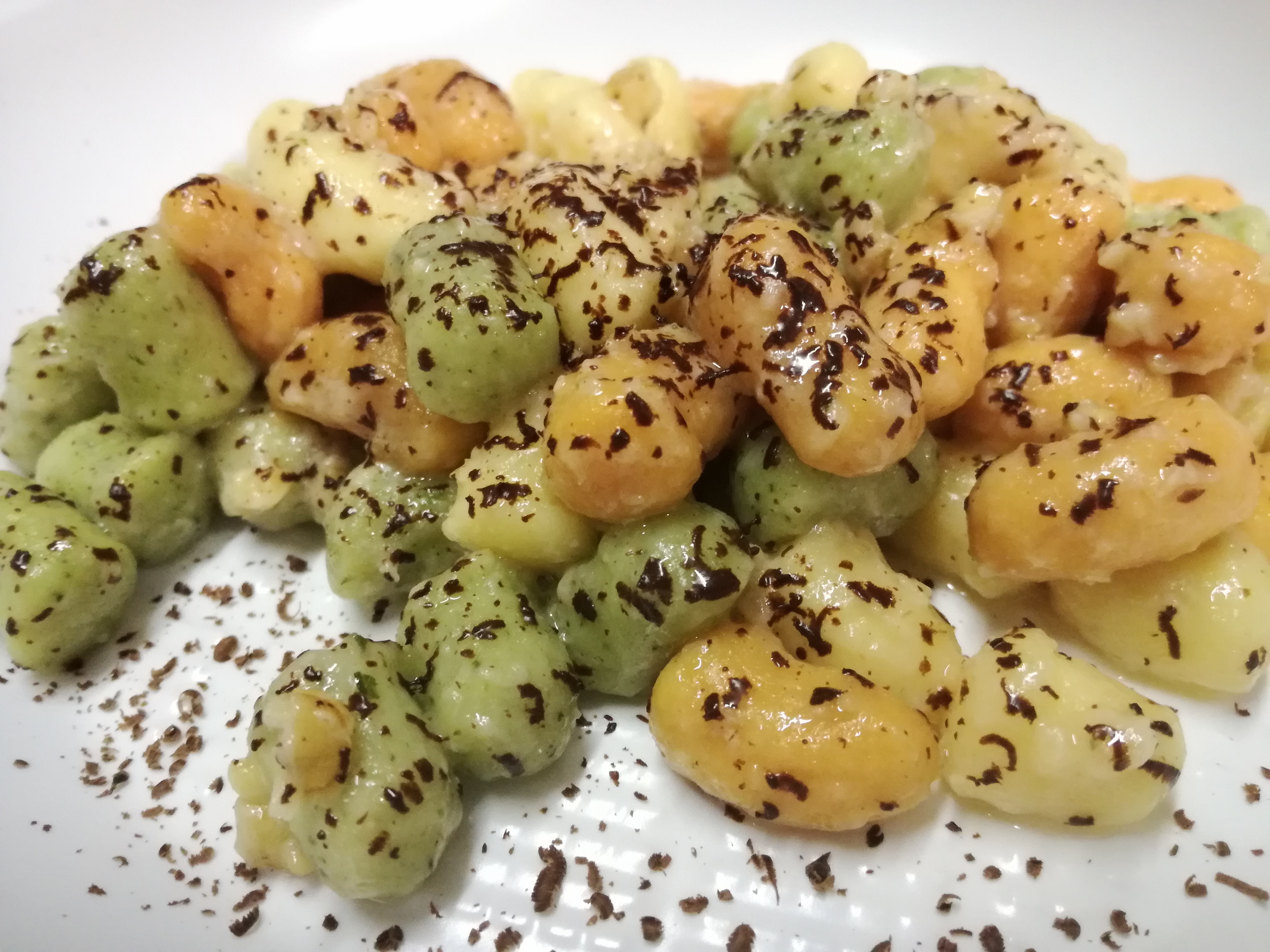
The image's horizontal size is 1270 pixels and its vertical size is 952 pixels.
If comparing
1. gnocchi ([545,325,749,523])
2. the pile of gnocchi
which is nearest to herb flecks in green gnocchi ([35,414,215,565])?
the pile of gnocchi

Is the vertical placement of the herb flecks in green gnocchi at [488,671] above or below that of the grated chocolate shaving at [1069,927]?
above

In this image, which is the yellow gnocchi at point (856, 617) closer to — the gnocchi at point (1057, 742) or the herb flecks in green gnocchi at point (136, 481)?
the gnocchi at point (1057, 742)

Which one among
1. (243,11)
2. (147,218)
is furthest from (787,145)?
(243,11)

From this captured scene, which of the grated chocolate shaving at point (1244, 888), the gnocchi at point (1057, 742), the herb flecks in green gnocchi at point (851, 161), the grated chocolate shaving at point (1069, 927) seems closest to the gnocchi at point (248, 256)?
the herb flecks in green gnocchi at point (851, 161)

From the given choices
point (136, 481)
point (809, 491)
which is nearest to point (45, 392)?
point (136, 481)

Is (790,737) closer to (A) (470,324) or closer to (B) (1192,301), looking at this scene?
(A) (470,324)

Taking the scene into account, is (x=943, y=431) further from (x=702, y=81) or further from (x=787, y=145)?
(x=702, y=81)

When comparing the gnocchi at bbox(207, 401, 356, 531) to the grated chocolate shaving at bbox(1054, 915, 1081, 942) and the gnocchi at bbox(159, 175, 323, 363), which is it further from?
the grated chocolate shaving at bbox(1054, 915, 1081, 942)

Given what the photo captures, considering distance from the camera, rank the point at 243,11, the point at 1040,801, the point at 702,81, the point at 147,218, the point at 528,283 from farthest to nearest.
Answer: the point at 243,11, the point at 702,81, the point at 147,218, the point at 528,283, the point at 1040,801
